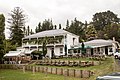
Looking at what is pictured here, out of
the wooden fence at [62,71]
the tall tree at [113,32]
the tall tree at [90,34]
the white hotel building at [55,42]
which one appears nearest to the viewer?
the wooden fence at [62,71]

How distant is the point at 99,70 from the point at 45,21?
67.9 m

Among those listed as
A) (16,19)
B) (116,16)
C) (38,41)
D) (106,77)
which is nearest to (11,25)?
(16,19)

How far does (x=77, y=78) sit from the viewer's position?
2414 centimetres

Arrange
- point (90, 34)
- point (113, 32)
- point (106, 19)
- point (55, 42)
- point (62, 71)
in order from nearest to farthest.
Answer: point (62, 71) → point (55, 42) → point (113, 32) → point (90, 34) → point (106, 19)

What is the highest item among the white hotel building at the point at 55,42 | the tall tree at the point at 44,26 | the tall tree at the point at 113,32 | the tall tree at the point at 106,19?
the tall tree at the point at 106,19

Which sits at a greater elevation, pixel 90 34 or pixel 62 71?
pixel 90 34

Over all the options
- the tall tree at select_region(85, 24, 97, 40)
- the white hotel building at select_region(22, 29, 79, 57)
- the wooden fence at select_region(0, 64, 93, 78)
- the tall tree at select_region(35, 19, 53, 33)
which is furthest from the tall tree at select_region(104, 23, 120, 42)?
the wooden fence at select_region(0, 64, 93, 78)

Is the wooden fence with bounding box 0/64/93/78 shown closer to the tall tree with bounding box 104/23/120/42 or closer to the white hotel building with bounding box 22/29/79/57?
the white hotel building with bounding box 22/29/79/57

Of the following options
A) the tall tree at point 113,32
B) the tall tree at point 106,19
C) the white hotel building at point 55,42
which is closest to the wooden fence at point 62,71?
the white hotel building at point 55,42

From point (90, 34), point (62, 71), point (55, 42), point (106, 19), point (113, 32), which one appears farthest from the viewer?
point (106, 19)

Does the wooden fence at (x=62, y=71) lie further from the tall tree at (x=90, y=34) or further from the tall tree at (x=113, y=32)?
the tall tree at (x=90, y=34)

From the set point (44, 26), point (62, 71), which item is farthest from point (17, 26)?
point (62, 71)

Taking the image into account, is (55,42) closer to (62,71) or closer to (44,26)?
(62,71)

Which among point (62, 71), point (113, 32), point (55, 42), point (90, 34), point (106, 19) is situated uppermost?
point (106, 19)
